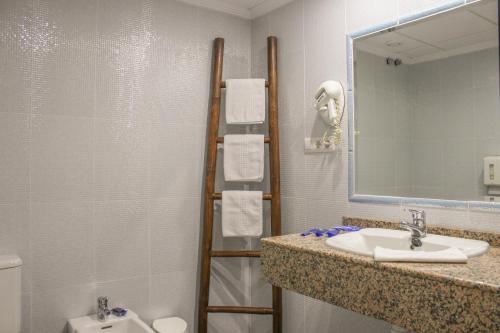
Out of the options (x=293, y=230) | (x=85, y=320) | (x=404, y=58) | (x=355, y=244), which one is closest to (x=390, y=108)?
(x=404, y=58)

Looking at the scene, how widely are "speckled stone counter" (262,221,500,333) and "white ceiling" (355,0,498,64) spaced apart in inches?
27.3

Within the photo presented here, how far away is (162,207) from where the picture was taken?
6.74 ft

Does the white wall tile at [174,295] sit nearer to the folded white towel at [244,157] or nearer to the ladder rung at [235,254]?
the ladder rung at [235,254]

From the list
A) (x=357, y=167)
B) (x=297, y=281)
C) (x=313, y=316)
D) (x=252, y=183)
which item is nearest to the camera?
(x=297, y=281)

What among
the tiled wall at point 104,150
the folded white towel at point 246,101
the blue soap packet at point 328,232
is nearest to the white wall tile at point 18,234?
the tiled wall at point 104,150

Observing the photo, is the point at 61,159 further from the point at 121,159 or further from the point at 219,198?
the point at 219,198

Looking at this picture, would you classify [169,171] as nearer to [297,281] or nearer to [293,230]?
[293,230]

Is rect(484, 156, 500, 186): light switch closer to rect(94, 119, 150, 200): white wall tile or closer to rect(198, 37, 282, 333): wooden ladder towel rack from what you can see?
rect(198, 37, 282, 333): wooden ladder towel rack

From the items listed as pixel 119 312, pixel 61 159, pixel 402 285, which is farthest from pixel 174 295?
pixel 402 285

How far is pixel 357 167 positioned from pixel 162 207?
1.00 meters

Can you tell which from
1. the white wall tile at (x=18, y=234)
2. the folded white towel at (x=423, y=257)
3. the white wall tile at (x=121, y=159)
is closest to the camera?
the folded white towel at (x=423, y=257)

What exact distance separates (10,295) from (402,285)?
1.43 m

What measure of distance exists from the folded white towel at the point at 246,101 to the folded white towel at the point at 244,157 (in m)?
0.10

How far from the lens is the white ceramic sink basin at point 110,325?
5.56 feet
